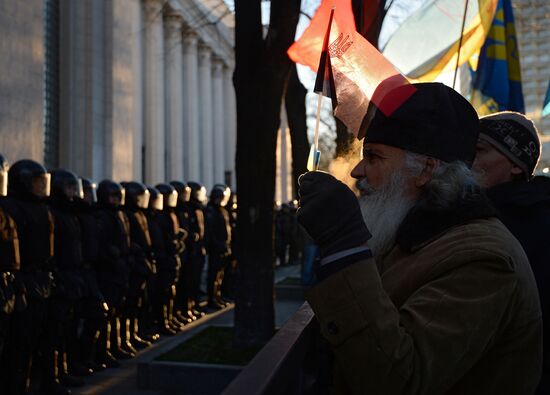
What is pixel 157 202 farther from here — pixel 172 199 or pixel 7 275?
pixel 7 275

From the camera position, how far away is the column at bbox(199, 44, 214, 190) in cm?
4028

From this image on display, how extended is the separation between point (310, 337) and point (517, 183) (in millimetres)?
1051

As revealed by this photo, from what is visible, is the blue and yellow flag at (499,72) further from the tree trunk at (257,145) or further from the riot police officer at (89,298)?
the riot police officer at (89,298)

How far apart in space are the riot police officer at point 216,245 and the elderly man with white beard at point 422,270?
11.0 metres

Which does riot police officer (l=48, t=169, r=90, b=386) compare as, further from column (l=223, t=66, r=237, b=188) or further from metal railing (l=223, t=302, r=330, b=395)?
column (l=223, t=66, r=237, b=188)

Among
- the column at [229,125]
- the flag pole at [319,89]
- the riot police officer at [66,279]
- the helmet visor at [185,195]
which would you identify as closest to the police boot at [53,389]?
the riot police officer at [66,279]

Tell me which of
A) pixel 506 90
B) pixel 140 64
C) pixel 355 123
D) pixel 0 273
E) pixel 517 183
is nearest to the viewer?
pixel 355 123

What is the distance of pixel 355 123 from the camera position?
2.12m

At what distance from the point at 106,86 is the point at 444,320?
66.1ft

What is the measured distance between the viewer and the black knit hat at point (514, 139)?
2949 mm

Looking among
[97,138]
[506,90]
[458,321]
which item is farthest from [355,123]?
[97,138]

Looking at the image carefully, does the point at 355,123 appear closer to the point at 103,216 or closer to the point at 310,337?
the point at 310,337

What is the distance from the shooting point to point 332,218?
4.94 ft

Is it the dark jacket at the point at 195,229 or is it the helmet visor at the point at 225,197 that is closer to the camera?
the dark jacket at the point at 195,229
